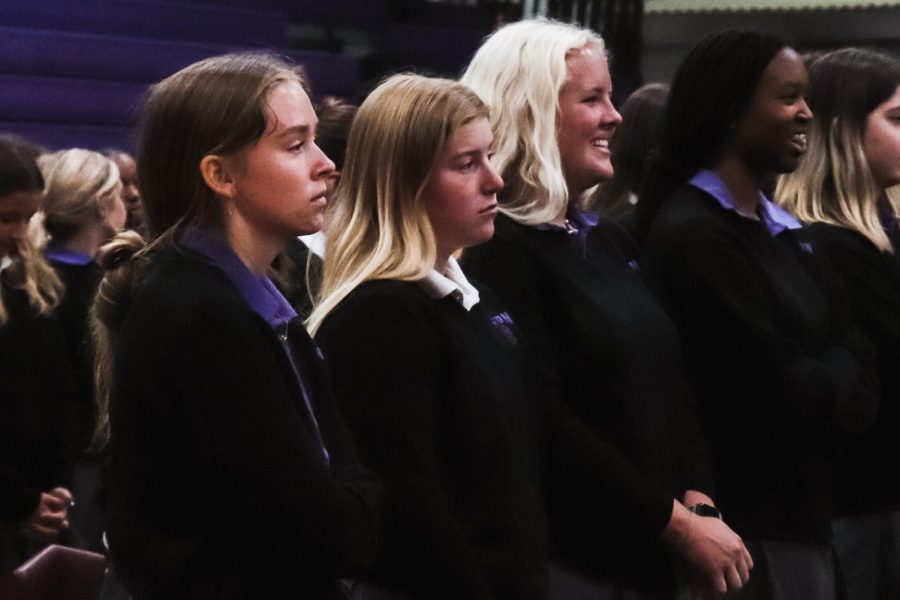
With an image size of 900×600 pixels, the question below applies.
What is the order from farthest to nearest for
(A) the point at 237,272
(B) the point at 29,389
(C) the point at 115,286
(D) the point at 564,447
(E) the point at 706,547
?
(B) the point at 29,389
(E) the point at 706,547
(D) the point at 564,447
(C) the point at 115,286
(A) the point at 237,272

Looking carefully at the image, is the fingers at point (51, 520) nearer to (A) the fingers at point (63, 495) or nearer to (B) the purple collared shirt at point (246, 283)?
(A) the fingers at point (63, 495)

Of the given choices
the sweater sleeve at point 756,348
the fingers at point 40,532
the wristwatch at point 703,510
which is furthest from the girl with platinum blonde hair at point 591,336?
the fingers at point 40,532

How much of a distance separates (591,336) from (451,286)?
1.28 ft

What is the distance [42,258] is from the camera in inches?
164

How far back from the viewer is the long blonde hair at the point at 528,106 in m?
2.72

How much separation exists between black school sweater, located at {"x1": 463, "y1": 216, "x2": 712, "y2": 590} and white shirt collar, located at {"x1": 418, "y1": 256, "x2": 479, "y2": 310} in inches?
9.8

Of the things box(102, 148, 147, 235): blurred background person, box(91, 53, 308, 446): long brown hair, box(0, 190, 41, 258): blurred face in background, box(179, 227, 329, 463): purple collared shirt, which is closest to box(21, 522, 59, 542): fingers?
box(0, 190, 41, 258): blurred face in background

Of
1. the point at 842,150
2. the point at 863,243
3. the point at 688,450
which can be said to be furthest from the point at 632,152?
the point at 688,450

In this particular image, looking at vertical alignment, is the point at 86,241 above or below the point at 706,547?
below

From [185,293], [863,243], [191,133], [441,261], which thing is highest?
[191,133]

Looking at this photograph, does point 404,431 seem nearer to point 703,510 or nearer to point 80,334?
point 703,510

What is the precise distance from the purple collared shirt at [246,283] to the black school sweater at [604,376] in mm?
720

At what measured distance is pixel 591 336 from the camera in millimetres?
2631

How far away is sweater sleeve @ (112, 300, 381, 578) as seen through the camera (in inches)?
72.6
